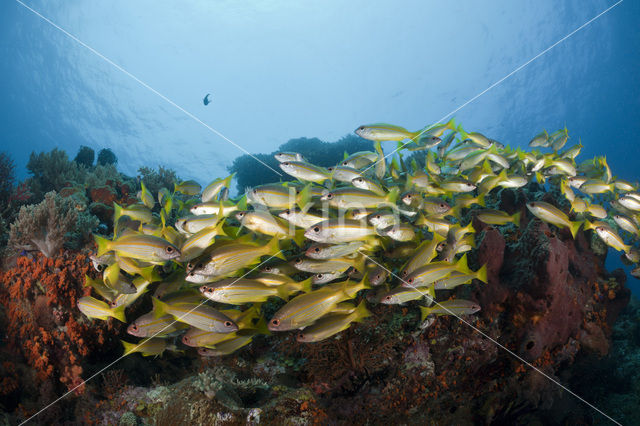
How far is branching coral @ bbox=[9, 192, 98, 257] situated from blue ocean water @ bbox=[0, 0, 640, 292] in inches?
1973

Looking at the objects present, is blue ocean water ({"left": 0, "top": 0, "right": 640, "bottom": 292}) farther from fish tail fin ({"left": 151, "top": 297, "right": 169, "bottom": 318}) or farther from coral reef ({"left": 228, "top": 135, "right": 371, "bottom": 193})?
fish tail fin ({"left": 151, "top": 297, "right": 169, "bottom": 318})

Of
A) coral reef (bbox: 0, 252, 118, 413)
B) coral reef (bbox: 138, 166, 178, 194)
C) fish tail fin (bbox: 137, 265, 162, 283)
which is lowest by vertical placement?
coral reef (bbox: 0, 252, 118, 413)

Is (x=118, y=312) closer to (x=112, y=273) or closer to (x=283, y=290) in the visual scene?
(x=112, y=273)

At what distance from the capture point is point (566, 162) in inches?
229

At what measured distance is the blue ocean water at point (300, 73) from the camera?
140ft

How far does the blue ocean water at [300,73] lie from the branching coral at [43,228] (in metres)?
50.1

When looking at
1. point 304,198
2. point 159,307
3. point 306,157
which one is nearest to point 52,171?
point 306,157

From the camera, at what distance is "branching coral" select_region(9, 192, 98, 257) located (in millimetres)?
4918

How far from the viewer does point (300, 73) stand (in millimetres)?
65875

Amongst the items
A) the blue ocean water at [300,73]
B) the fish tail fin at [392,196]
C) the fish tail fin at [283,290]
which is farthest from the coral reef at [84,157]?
Answer: the blue ocean water at [300,73]

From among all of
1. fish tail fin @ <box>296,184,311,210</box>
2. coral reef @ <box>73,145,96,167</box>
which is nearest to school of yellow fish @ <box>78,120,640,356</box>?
fish tail fin @ <box>296,184,311,210</box>

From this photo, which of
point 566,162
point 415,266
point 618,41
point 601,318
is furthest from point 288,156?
point 618,41

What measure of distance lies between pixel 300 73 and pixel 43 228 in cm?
6882

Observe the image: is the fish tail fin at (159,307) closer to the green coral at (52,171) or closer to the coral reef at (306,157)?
the green coral at (52,171)
